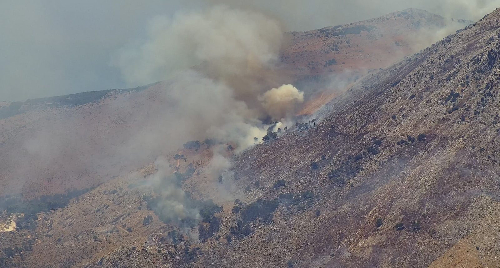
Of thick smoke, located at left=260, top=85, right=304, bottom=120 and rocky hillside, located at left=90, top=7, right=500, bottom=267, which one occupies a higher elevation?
thick smoke, located at left=260, top=85, right=304, bottom=120

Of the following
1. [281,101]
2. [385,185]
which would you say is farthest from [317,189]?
[281,101]

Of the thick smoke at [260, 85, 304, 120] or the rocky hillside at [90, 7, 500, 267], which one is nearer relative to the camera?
the rocky hillside at [90, 7, 500, 267]

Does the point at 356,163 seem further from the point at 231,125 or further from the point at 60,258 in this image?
the point at 60,258

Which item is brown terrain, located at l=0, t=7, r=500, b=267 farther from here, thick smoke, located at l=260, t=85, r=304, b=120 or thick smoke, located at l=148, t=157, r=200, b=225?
thick smoke, located at l=260, t=85, r=304, b=120

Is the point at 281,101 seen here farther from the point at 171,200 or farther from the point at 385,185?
the point at 385,185

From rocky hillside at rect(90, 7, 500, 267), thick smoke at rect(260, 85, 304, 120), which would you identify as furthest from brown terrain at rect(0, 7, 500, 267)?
thick smoke at rect(260, 85, 304, 120)

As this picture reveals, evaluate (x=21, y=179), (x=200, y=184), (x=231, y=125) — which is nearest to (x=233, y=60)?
(x=231, y=125)
